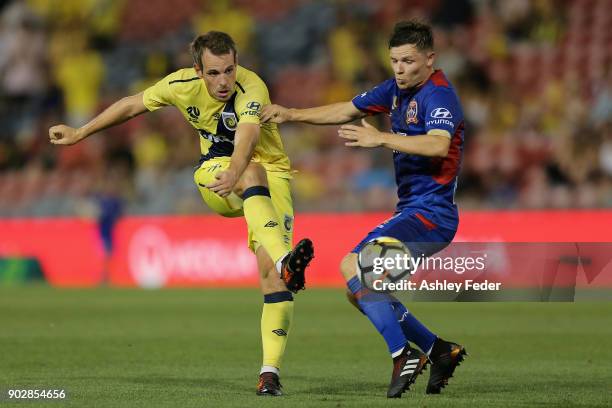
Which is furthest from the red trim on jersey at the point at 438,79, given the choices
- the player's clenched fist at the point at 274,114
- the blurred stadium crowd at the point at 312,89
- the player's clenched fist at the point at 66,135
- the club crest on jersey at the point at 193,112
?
the blurred stadium crowd at the point at 312,89

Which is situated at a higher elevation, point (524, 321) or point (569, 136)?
point (569, 136)

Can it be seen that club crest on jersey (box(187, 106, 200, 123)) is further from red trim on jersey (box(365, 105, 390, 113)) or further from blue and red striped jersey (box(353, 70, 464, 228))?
blue and red striped jersey (box(353, 70, 464, 228))

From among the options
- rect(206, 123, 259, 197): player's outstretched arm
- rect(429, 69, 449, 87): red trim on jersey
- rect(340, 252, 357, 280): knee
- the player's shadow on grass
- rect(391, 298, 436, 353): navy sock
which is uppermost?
rect(429, 69, 449, 87): red trim on jersey

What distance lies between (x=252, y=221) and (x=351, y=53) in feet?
48.3

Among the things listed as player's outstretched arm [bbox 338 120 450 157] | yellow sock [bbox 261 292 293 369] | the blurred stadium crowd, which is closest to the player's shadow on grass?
yellow sock [bbox 261 292 293 369]

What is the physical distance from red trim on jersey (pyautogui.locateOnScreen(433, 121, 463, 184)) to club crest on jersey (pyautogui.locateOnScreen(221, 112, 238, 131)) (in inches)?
56.2

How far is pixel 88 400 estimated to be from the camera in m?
7.07

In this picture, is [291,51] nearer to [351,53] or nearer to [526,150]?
[351,53]

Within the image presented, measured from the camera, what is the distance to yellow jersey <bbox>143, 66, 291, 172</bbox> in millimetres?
7844

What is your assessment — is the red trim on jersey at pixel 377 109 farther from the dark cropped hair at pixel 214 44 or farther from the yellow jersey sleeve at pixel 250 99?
the dark cropped hair at pixel 214 44

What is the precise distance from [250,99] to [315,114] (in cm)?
43

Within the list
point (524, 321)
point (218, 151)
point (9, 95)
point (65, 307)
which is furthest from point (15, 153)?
point (218, 151)

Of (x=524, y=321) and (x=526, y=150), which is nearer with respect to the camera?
(x=524, y=321)

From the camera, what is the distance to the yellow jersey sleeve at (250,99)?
7684 mm
